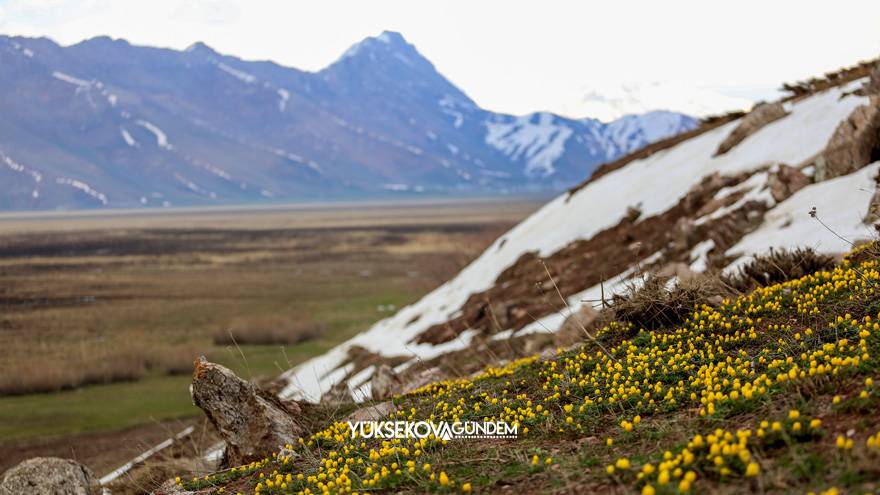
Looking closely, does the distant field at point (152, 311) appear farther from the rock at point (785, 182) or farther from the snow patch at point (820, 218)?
the rock at point (785, 182)

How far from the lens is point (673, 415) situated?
7.62m

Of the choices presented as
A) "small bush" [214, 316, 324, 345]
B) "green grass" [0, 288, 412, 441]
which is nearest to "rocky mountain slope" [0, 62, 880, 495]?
"green grass" [0, 288, 412, 441]

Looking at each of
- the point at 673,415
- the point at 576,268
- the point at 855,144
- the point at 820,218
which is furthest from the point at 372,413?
the point at 576,268

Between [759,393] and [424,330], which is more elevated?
[759,393]

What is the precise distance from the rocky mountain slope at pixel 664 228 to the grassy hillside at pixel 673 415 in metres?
2.73

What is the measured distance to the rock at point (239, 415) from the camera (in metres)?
10.5

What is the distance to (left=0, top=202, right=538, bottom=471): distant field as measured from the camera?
92.4ft

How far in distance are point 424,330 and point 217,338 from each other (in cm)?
2088

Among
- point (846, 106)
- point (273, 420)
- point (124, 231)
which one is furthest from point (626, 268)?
point (124, 231)

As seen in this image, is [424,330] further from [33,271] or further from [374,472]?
[33,271]

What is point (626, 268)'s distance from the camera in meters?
23.8

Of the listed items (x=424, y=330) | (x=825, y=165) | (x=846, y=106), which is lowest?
(x=424, y=330)

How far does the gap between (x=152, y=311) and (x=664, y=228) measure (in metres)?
42.3

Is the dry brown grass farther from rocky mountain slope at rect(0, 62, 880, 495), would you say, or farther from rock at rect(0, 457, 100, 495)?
rock at rect(0, 457, 100, 495)
